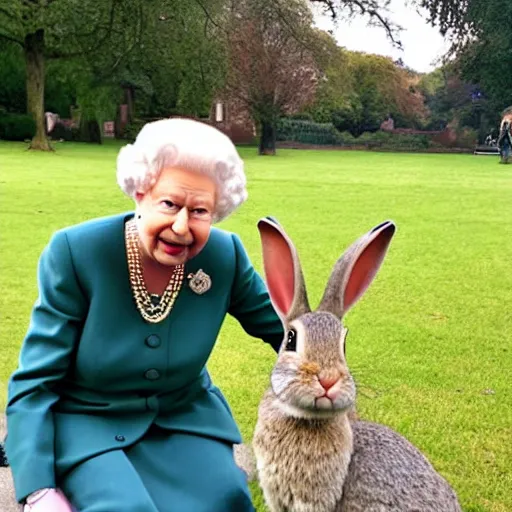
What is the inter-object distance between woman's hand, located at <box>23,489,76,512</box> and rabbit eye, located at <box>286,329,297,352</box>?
630 mm

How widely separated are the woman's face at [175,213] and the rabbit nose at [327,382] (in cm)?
45

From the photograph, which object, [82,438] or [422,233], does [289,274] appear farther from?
[422,233]

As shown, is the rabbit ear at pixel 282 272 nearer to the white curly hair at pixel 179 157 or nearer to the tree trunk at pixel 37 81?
the white curly hair at pixel 179 157

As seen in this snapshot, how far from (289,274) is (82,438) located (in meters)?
0.64

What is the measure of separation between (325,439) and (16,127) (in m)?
27.5

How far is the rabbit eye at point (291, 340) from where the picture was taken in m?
1.89

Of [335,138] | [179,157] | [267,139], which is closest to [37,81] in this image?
[267,139]

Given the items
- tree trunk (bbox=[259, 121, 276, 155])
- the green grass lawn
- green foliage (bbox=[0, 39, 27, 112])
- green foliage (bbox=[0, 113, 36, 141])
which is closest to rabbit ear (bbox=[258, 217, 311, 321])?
the green grass lawn

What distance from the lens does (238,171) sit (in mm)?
2023

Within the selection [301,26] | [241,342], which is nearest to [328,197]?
[301,26]

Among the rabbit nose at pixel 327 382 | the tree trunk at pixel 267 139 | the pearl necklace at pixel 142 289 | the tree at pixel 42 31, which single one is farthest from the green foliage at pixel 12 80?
the rabbit nose at pixel 327 382

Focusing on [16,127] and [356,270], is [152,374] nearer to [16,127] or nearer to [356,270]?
[356,270]

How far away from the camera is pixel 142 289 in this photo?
6.84 ft

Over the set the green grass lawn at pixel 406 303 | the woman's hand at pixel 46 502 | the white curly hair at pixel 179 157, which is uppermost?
the white curly hair at pixel 179 157
